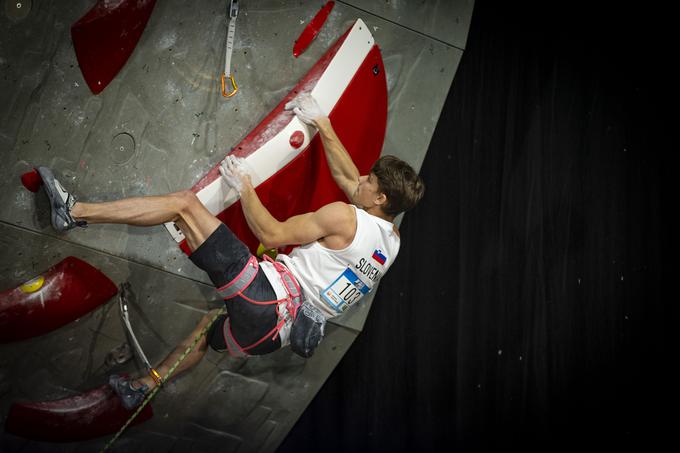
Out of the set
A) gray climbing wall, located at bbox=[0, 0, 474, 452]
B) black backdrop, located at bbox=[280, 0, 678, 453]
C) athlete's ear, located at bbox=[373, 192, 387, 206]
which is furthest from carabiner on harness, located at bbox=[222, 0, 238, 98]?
black backdrop, located at bbox=[280, 0, 678, 453]

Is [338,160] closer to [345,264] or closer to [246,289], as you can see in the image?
[345,264]

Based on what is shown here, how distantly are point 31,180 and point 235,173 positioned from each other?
26.2 inches

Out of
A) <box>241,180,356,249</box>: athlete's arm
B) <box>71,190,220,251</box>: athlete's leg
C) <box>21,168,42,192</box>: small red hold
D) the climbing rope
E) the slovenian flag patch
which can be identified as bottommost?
the climbing rope

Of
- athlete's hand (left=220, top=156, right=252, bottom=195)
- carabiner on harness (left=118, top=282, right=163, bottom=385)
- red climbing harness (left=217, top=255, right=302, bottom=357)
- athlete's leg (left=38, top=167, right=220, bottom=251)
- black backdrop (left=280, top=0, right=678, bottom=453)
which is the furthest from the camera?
black backdrop (left=280, top=0, right=678, bottom=453)

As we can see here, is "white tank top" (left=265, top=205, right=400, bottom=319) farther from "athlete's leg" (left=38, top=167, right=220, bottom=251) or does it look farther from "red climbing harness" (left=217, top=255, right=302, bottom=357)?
"athlete's leg" (left=38, top=167, right=220, bottom=251)

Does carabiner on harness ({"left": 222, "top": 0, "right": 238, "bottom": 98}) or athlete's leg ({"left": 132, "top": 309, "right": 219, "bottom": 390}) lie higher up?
carabiner on harness ({"left": 222, "top": 0, "right": 238, "bottom": 98})

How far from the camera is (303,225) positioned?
2.02 metres

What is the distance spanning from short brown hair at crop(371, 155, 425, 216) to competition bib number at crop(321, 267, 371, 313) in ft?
0.94

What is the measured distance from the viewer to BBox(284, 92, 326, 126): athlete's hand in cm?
214

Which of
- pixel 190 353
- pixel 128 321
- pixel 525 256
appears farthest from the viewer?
pixel 525 256

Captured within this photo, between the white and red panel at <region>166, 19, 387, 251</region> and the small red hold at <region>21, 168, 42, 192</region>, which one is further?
Result: the white and red panel at <region>166, 19, 387, 251</region>

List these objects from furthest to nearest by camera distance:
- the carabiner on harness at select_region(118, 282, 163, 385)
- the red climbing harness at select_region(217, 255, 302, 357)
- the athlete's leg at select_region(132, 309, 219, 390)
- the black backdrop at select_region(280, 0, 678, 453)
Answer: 1. the black backdrop at select_region(280, 0, 678, 453)
2. the athlete's leg at select_region(132, 309, 219, 390)
3. the carabiner on harness at select_region(118, 282, 163, 385)
4. the red climbing harness at select_region(217, 255, 302, 357)

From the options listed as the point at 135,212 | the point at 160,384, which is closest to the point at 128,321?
the point at 160,384

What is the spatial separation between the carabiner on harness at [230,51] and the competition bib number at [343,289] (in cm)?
79
